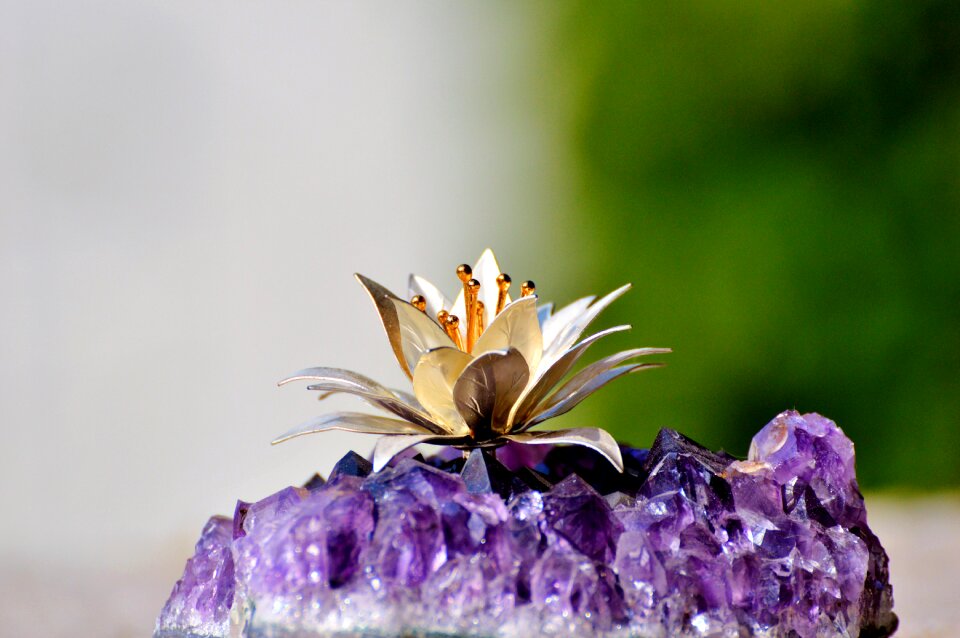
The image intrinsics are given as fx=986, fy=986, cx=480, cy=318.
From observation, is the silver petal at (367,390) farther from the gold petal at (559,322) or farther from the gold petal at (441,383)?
the gold petal at (559,322)

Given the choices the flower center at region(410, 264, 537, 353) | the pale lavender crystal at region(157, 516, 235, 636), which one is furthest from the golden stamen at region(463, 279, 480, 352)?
the pale lavender crystal at region(157, 516, 235, 636)

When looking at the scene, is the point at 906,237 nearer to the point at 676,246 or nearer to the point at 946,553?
the point at 676,246

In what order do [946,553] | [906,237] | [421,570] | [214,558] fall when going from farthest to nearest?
[906,237], [946,553], [214,558], [421,570]

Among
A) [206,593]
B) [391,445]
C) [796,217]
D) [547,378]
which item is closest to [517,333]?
[547,378]

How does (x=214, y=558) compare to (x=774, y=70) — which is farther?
(x=774, y=70)

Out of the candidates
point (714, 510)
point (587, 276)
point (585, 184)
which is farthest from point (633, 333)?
point (714, 510)

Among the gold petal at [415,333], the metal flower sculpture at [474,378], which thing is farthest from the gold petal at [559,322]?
the gold petal at [415,333]

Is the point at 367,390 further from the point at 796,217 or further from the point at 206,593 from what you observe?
the point at 796,217

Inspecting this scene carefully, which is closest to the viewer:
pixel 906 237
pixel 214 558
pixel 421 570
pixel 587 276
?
pixel 421 570

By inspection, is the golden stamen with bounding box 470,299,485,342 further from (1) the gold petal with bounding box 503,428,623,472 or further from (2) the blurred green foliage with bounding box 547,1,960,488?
(2) the blurred green foliage with bounding box 547,1,960,488
